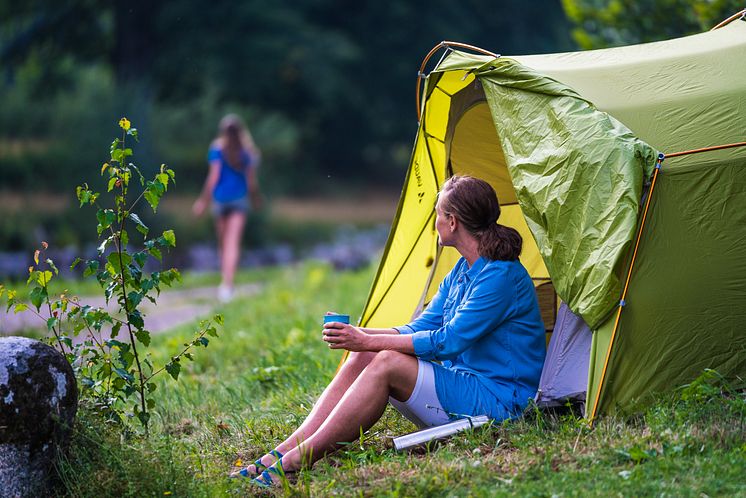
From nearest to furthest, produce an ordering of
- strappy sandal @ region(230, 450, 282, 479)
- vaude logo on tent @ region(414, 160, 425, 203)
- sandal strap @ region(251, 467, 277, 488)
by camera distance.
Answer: sandal strap @ region(251, 467, 277, 488) → strappy sandal @ region(230, 450, 282, 479) → vaude logo on tent @ region(414, 160, 425, 203)

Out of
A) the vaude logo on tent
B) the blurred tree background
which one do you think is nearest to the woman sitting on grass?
the vaude logo on tent

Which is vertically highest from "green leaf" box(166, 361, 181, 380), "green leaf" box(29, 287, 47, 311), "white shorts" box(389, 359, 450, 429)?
"green leaf" box(29, 287, 47, 311)

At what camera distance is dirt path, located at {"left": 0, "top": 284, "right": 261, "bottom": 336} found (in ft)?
28.3

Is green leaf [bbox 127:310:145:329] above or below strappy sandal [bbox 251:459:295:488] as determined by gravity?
above

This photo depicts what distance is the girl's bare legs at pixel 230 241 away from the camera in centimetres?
1149

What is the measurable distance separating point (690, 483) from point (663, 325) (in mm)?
873

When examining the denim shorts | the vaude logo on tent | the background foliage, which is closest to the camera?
the vaude logo on tent

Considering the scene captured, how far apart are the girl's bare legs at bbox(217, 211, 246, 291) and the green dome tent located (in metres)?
7.14

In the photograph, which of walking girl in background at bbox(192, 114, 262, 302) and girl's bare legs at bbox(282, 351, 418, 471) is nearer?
girl's bare legs at bbox(282, 351, 418, 471)

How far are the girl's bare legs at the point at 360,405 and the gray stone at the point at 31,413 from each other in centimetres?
94

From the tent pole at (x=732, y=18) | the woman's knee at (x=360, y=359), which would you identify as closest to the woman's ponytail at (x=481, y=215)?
the woman's knee at (x=360, y=359)

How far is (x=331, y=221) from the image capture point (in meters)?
23.5

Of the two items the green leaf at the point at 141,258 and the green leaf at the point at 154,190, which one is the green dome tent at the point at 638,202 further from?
the green leaf at the point at 141,258

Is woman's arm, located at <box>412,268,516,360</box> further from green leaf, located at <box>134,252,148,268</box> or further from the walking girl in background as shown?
the walking girl in background
